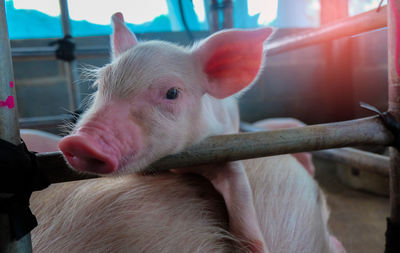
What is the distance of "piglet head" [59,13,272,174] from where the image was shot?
1.98ft

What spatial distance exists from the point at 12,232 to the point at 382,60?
432 centimetres

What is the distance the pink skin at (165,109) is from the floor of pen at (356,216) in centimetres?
128

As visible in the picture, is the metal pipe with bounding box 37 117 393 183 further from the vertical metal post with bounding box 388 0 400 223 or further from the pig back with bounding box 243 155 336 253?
the pig back with bounding box 243 155 336 253

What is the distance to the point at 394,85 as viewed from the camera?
2.72 ft

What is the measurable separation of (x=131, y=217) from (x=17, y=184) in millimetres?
311

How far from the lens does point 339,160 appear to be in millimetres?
1321

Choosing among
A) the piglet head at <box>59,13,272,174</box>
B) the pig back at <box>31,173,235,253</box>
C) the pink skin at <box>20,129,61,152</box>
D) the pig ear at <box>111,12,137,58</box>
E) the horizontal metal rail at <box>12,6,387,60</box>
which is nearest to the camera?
the piglet head at <box>59,13,272,174</box>

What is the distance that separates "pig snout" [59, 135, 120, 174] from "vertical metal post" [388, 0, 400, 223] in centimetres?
71

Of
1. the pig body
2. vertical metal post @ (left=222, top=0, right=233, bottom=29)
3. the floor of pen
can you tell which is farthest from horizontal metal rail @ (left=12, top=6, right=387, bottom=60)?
the floor of pen

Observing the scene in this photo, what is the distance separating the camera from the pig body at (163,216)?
0.71 m

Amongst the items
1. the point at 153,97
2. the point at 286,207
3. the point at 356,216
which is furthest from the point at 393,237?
the point at 356,216

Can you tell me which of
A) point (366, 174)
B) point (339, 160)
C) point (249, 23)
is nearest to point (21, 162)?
point (339, 160)

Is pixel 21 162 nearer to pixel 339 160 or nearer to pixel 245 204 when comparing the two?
pixel 245 204

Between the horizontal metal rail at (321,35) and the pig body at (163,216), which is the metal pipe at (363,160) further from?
the horizontal metal rail at (321,35)
